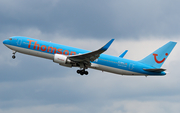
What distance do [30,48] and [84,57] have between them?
1048 centimetres

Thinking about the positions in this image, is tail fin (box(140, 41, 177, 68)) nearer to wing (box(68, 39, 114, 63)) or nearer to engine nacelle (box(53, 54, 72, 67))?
wing (box(68, 39, 114, 63))

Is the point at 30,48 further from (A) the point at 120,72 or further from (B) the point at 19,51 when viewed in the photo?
(A) the point at 120,72

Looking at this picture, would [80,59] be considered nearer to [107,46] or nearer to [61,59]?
[61,59]

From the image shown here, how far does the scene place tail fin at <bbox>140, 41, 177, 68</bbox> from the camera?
62062 mm

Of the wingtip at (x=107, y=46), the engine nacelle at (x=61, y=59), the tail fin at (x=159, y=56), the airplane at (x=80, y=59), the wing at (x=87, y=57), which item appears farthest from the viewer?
the tail fin at (x=159, y=56)

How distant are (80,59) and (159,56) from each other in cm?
1616

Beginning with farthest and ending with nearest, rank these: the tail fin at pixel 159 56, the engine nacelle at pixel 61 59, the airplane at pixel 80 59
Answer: the tail fin at pixel 159 56
the airplane at pixel 80 59
the engine nacelle at pixel 61 59

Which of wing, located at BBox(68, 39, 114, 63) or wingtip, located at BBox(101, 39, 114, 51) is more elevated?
wingtip, located at BBox(101, 39, 114, 51)

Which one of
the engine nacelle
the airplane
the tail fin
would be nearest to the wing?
the airplane

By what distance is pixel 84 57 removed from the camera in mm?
57000

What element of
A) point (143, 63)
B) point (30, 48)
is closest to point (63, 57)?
point (30, 48)

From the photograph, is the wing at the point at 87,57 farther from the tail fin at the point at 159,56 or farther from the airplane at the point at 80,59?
the tail fin at the point at 159,56

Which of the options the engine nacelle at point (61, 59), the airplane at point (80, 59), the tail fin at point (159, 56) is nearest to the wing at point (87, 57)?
the airplane at point (80, 59)

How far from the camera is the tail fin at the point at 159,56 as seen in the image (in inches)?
2443
